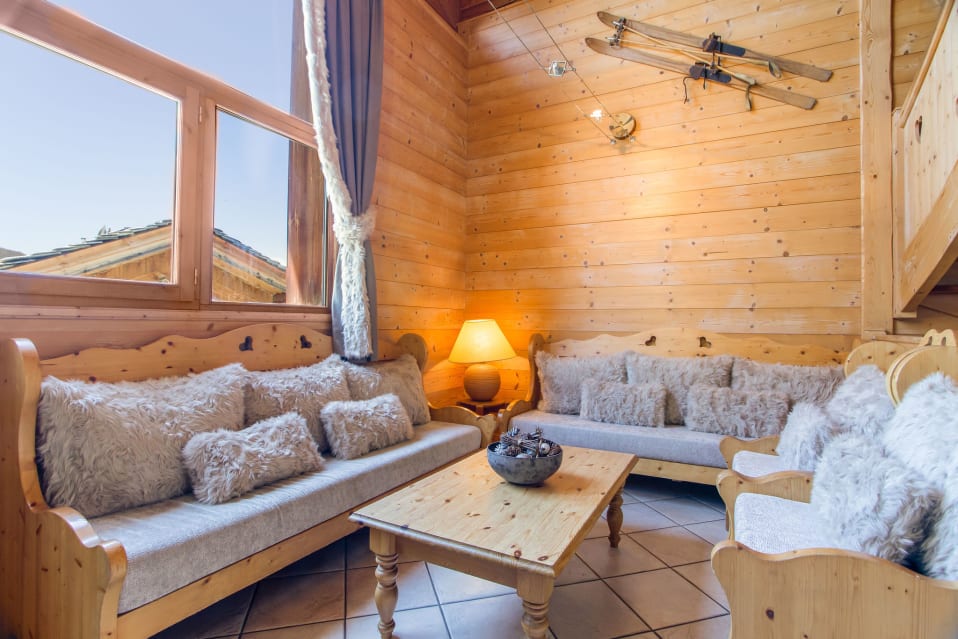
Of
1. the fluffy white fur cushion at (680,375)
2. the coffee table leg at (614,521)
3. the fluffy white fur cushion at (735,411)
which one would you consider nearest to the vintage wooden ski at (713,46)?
the fluffy white fur cushion at (680,375)

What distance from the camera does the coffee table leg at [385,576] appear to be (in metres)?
1.43

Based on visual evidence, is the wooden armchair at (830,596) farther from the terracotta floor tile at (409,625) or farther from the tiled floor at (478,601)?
the terracotta floor tile at (409,625)

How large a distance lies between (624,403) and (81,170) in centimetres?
281

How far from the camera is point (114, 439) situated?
4.72ft

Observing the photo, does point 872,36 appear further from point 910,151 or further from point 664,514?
point 664,514

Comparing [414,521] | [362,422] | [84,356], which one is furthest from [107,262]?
[414,521]

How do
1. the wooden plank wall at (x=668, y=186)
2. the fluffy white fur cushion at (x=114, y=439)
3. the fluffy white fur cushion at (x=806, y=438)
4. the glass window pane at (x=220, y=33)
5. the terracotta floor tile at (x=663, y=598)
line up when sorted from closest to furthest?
the fluffy white fur cushion at (x=114, y=439)
the terracotta floor tile at (x=663, y=598)
the fluffy white fur cushion at (x=806, y=438)
the glass window pane at (x=220, y=33)
the wooden plank wall at (x=668, y=186)

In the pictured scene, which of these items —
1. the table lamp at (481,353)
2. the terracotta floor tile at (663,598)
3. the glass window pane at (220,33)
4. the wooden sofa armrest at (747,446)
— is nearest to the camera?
the terracotta floor tile at (663,598)

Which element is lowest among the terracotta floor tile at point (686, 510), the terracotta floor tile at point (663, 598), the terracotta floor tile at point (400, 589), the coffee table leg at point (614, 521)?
the terracotta floor tile at point (400, 589)

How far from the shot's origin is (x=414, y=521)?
1.41 meters

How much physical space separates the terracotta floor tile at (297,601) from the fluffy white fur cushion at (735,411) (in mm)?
2018

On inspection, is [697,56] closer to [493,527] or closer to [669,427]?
[669,427]

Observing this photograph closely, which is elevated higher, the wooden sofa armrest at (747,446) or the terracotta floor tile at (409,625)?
the wooden sofa armrest at (747,446)

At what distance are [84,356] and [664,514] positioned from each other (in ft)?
8.68
